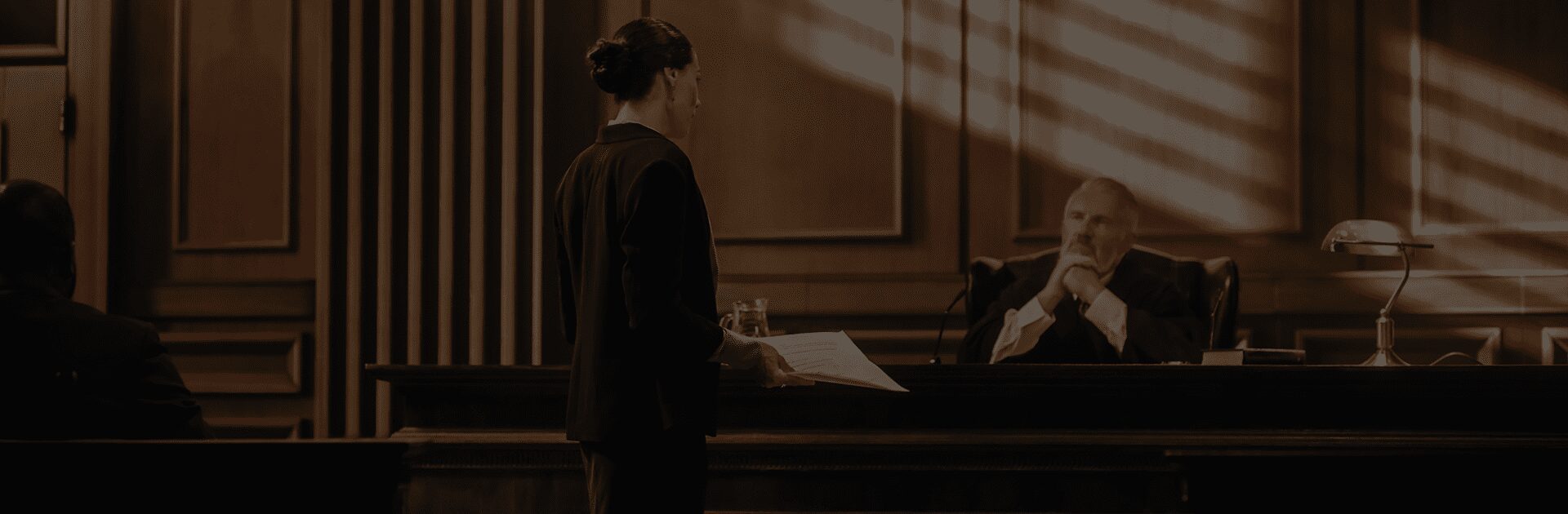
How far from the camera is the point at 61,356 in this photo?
227cm

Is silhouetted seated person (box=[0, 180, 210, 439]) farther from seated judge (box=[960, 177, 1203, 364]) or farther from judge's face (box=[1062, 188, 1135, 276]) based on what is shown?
judge's face (box=[1062, 188, 1135, 276])

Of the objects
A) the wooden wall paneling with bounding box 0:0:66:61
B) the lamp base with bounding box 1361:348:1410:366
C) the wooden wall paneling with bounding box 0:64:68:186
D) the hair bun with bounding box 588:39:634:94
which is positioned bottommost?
the lamp base with bounding box 1361:348:1410:366

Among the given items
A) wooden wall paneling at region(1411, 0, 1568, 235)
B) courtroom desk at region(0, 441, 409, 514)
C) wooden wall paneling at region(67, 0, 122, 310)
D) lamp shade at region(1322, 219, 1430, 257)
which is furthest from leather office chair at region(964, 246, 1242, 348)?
wooden wall paneling at region(67, 0, 122, 310)

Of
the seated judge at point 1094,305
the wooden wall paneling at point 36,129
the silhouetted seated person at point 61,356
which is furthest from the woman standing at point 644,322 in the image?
the wooden wall paneling at point 36,129

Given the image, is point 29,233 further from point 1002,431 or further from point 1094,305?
point 1094,305

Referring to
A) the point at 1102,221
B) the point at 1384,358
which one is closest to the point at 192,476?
the point at 1384,358

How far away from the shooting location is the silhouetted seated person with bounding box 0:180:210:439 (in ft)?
7.28

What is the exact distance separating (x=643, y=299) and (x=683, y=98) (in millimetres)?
318

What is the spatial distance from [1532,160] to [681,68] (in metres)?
3.17

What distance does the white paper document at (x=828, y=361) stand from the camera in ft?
6.21

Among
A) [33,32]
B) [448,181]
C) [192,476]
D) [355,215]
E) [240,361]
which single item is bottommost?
[240,361]

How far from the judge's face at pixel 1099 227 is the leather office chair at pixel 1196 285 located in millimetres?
66

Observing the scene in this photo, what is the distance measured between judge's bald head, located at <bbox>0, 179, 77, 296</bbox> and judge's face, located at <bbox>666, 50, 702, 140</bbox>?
1.12 meters

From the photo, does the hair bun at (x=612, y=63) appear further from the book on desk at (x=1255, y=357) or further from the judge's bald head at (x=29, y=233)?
the book on desk at (x=1255, y=357)
